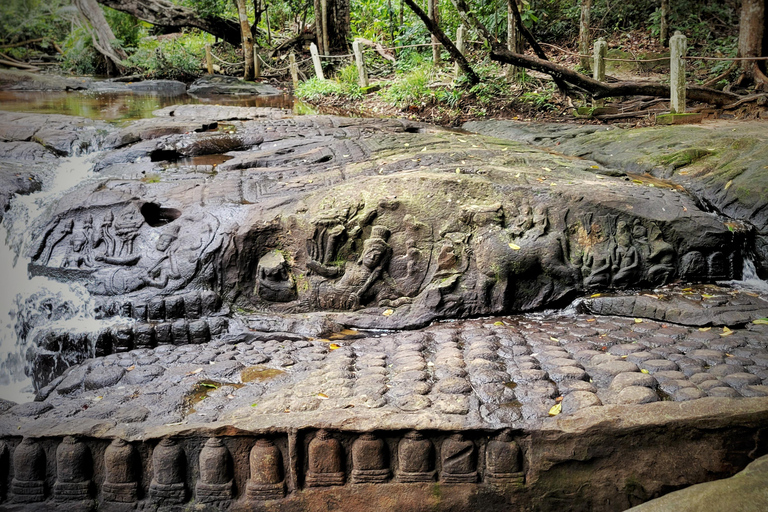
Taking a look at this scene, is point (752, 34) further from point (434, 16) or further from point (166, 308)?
point (166, 308)

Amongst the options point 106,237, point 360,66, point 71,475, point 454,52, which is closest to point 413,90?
point 454,52

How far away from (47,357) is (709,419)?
14.7 ft

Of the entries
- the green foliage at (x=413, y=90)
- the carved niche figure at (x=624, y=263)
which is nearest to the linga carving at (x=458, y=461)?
the carved niche figure at (x=624, y=263)

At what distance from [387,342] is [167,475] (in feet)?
5.81

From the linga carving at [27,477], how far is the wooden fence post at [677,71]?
325 inches

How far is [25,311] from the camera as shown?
4.71 metres

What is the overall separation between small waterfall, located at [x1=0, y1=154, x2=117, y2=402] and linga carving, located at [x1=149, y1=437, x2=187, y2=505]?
1768 mm

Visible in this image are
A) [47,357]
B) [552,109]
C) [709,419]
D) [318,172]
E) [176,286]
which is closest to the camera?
[709,419]

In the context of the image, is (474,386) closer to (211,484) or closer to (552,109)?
(211,484)

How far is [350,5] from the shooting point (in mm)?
18172

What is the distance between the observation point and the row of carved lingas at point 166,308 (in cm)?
464

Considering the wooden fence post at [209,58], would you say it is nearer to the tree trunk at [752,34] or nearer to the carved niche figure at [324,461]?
the tree trunk at [752,34]

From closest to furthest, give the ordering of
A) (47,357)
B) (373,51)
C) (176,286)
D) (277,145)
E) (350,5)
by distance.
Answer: (47,357), (176,286), (277,145), (373,51), (350,5)

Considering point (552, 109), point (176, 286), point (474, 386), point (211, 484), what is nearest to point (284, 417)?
point (211, 484)
